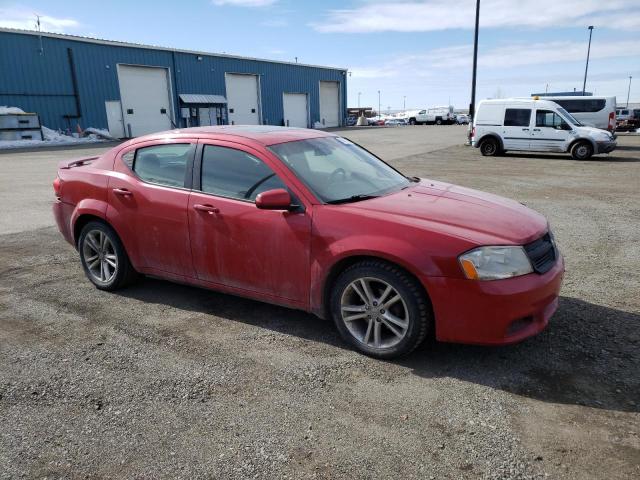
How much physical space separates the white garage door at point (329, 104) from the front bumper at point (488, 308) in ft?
156

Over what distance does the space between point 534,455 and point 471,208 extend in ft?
5.76

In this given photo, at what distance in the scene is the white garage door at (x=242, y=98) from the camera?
39.2 m

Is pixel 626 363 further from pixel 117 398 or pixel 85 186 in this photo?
pixel 85 186

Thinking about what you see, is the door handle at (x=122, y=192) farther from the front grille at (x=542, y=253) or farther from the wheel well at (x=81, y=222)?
the front grille at (x=542, y=253)

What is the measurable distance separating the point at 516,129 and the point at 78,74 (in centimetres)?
2459

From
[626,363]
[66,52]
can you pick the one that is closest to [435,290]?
[626,363]

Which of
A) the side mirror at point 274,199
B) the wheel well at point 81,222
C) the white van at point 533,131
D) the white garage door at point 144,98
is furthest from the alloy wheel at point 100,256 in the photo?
the white garage door at point 144,98

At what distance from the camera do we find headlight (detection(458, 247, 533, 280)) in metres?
3.14

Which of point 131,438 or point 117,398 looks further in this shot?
point 117,398

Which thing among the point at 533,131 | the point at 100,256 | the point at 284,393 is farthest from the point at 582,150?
the point at 284,393

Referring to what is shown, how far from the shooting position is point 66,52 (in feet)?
94.9

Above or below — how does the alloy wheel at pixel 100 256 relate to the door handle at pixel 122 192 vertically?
below

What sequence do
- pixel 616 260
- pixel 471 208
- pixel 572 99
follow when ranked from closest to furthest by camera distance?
pixel 471 208, pixel 616 260, pixel 572 99

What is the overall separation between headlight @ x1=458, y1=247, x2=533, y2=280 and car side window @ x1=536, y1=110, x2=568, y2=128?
54.2ft
